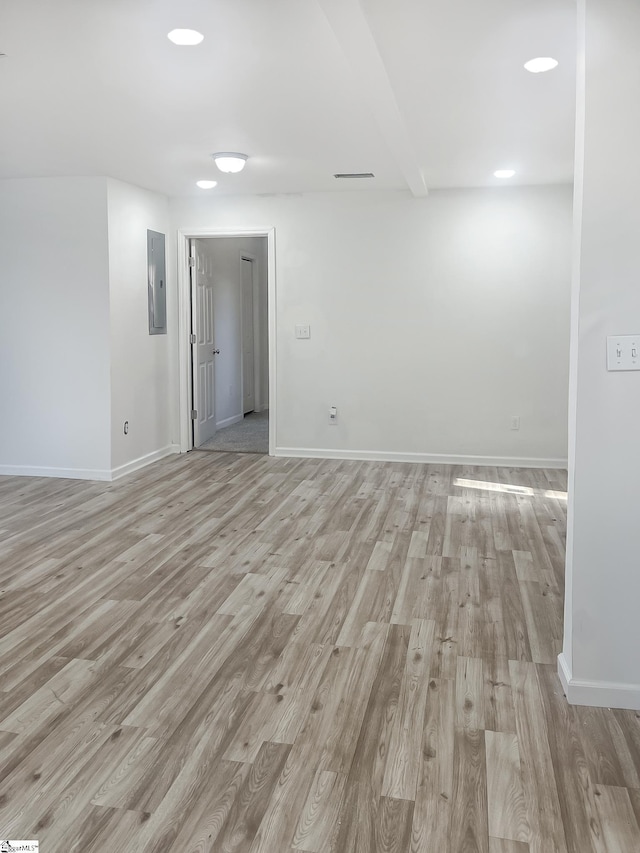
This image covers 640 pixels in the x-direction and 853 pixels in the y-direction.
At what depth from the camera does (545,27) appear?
9.09 feet

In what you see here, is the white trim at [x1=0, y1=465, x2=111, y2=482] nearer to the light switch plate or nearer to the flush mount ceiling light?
the flush mount ceiling light

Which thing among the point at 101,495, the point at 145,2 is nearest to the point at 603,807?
the point at 145,2

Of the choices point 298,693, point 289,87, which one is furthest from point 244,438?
point 298,693

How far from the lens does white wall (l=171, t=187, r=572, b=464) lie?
20.3 feet

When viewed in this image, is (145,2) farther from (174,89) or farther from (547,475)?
(547,475)

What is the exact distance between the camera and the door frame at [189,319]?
21.8ft

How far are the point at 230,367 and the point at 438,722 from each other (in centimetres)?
689

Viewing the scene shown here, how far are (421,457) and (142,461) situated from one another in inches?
99.1

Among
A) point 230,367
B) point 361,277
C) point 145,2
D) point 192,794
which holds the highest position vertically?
point 145,2

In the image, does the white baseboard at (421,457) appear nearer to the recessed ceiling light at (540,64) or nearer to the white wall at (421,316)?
the white wall at (421,316)

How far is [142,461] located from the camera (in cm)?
639

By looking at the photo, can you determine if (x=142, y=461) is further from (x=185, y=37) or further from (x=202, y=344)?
(x=185, y=37)

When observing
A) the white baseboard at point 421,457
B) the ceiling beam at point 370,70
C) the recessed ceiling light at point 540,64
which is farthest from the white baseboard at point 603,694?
the white baseboard at point 421,457

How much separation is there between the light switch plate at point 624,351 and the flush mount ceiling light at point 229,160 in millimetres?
3328
